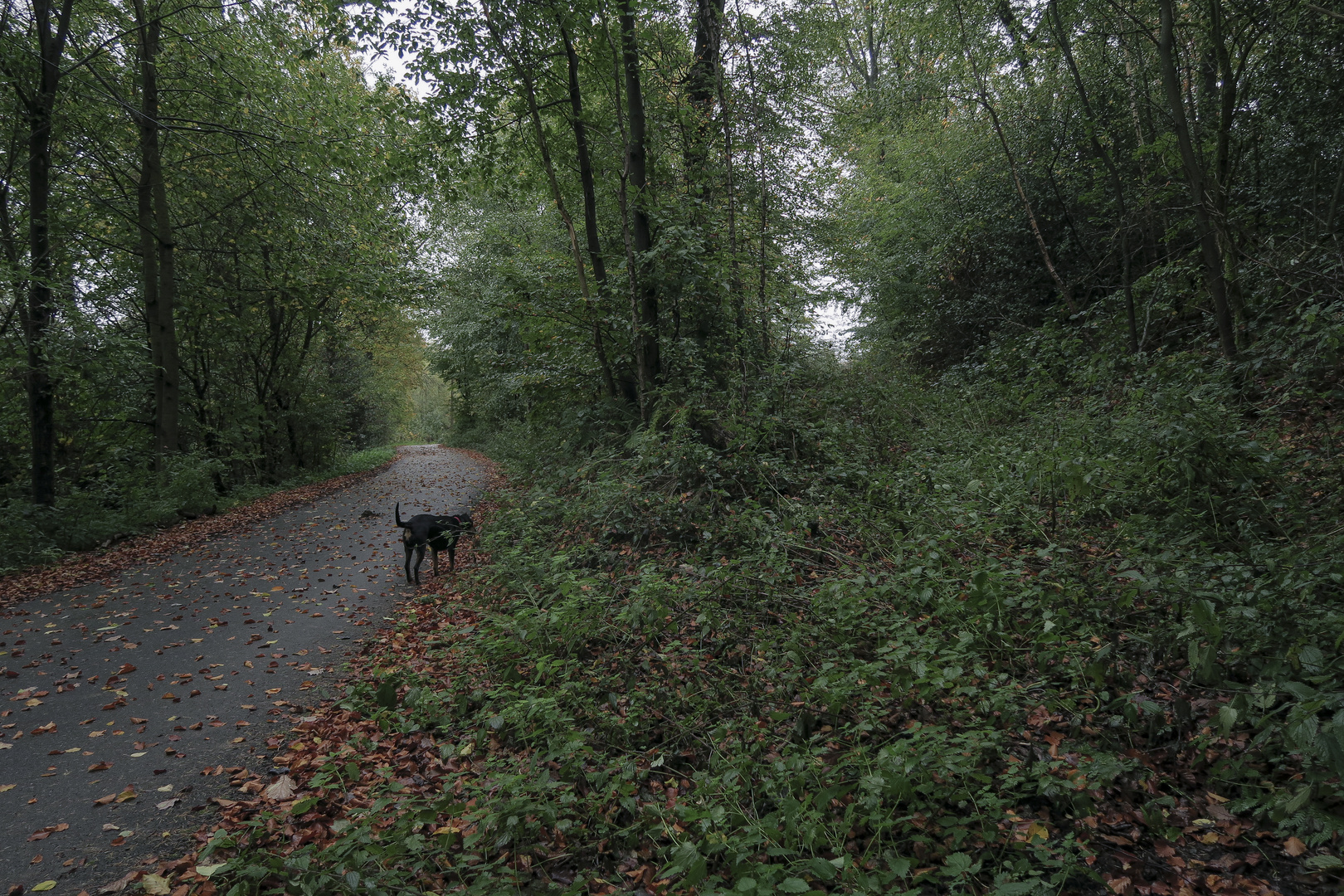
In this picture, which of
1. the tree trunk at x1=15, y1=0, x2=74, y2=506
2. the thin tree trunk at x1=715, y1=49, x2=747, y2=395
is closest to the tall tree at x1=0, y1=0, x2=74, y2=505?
the tree trunk at x1=15, y1=0, x2=74, y2=506

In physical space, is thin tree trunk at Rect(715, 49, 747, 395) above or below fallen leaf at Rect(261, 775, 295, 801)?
above

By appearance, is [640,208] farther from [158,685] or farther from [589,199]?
[158,685]

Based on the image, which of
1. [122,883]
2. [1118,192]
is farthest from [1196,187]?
[122,883]

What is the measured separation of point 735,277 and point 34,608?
9.54 meters

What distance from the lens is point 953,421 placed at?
9867 mm

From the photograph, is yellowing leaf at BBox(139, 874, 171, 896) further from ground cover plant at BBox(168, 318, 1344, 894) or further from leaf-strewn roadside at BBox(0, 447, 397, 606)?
leaf-strewn roadside at BBox(0, 447, 397, 606)

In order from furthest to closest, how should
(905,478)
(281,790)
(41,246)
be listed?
(41,246) < (905,478) < (281,790)

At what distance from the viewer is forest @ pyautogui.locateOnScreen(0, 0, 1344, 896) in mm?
3123

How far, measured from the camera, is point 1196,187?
692 centimetres

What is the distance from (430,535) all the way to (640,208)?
Answer: 566 cm

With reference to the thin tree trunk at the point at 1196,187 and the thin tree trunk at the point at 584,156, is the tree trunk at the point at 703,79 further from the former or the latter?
the thin tree trunk at the point at 1196,187

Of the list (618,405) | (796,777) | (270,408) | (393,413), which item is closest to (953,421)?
(618,405)

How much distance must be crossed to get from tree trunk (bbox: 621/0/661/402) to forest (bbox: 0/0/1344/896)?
79 mm

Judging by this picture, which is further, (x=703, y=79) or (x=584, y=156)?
(x=584, y=156)
